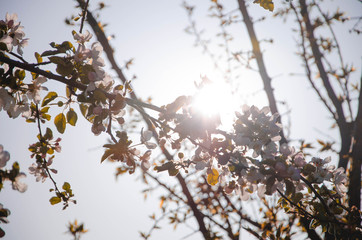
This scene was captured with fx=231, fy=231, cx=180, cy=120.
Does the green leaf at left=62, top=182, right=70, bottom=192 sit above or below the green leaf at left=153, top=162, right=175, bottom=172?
above

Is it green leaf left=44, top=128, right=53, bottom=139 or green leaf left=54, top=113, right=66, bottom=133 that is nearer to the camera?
green leaf left=54, top=113, right=66, bottom=133

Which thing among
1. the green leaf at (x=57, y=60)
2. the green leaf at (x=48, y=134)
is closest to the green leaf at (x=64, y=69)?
the green leaf at (x=57, y=60)

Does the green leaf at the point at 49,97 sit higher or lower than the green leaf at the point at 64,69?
higher

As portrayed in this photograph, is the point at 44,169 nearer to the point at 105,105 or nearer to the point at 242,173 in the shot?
the point at 105,105

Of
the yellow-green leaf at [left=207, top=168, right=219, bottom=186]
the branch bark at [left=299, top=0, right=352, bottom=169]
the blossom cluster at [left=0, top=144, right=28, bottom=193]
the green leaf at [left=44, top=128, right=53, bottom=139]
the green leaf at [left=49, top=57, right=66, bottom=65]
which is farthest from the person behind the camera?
the branch bark at [left=299, top=0, right=352, bottom=169]

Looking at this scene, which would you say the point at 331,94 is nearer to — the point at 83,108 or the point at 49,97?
the point at 83,108

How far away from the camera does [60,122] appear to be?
5.03ft

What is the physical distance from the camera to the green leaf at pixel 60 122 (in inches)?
60.0

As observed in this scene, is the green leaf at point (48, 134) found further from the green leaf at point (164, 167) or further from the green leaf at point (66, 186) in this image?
the green leaf at point (164, 167)

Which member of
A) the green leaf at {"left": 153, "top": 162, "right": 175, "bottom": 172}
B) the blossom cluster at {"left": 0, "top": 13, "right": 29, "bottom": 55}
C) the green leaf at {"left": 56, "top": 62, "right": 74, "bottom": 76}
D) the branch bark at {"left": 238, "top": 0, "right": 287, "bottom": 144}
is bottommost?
the green leaf at {"left": 153, "top": 162, "right": 175, "bottom": 172}

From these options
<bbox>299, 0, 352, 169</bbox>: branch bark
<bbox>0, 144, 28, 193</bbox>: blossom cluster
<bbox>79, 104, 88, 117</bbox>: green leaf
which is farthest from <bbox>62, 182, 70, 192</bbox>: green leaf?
<bbox>299, 0, 352, 169</bbox>: branch bark

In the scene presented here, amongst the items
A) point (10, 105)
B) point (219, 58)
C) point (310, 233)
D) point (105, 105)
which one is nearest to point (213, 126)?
point (105, 105)

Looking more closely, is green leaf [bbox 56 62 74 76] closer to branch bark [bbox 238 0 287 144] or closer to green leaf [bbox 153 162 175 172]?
green leaf [bbox 153 162 175 172]

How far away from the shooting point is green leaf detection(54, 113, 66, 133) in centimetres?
152
